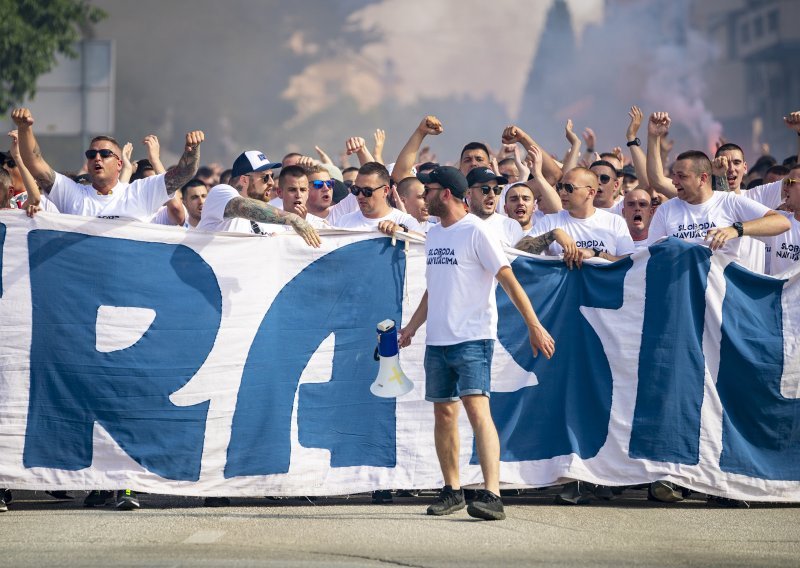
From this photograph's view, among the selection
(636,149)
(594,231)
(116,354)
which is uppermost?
(636,149)

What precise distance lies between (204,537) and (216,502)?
1575mm

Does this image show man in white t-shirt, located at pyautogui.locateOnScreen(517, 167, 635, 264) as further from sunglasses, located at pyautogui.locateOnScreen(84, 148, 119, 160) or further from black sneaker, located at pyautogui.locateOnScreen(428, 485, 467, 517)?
sunglasses, located at pyautogui.locateOnScreen(84, 148, 119, 160)

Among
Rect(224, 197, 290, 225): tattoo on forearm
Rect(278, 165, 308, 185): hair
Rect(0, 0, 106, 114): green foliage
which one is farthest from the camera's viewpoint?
Rect(0, 0, 106, 114): green foliage

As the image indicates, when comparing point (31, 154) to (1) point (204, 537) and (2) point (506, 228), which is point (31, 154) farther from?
(2) point (506, 228)

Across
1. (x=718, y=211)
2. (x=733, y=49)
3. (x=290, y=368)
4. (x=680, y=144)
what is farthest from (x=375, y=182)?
(x=733, y=49)

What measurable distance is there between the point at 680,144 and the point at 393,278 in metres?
43.1

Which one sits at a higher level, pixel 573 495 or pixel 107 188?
pixel 107 188

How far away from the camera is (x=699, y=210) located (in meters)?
9.29

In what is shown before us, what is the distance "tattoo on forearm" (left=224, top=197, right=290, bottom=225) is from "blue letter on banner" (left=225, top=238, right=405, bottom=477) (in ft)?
1.34

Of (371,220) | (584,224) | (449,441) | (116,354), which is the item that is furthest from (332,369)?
(584,224)

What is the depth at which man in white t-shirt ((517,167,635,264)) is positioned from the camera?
9477 millimetres

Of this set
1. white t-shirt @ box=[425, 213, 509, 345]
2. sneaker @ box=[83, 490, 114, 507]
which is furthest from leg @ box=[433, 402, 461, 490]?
sneaker @ box=[83, 490, 114, 507]

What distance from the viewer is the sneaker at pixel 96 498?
8656 mm

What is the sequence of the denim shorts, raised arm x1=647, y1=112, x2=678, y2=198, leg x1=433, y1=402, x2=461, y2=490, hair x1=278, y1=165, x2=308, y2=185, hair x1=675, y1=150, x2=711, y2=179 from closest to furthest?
the denim shorts → leg x1=433, y1=402, x2=461, y2=490 → hair x1=675, y1=150, x2=711, y2=179 → hair x1=278, y1=165, x2=308, y2=185 → raised arm x1=647, y1=112, x2=678, y2=198
